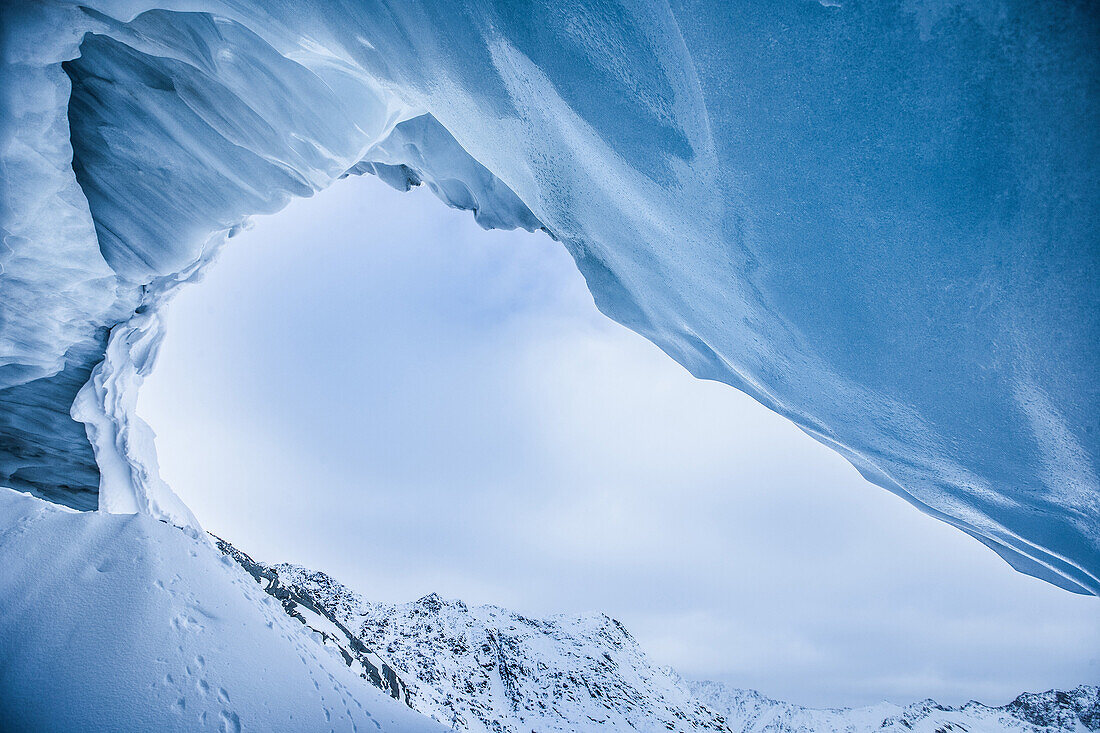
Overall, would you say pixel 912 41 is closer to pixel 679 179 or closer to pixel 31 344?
pixel 679 179

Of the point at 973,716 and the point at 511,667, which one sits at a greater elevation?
the point at 973,716

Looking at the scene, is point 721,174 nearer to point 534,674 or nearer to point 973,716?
point 534,674

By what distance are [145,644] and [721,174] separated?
13.7ft

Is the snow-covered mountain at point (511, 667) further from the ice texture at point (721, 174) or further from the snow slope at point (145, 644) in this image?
the ice texture at point (721, 174)

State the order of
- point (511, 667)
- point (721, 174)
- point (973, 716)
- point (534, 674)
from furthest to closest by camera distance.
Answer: point (973, 716) < point (534, 674) < point (511, 667) < point (721, 174)

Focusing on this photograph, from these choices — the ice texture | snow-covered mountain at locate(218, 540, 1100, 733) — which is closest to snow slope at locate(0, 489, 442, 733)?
the ice texture

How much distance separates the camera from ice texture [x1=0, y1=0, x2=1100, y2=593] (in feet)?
5.62

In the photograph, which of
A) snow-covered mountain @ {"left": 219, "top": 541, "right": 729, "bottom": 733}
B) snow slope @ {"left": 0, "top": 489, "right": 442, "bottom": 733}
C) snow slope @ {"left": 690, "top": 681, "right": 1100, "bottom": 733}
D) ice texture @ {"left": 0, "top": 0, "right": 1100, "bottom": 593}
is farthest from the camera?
snow slope @ {"left": 690, "top": 681, "right": 1100, "bottom": 733}

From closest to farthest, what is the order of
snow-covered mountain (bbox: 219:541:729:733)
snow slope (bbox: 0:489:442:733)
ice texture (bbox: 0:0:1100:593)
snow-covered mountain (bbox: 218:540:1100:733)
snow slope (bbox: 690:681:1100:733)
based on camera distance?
1. ice texture (bbox: 0:0:1100:593)
2. snow slope (bbox: 0:489:442:733)
3. snow-covered mountain (bbox: 218:540:1100:733)
4. snow-covered mountain (bbox: 219:541:729:733)
5. snow slope (bbox: 690:681:1100:733)

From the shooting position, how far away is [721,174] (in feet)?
7.98

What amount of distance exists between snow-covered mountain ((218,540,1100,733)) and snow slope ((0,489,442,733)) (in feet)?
82.4

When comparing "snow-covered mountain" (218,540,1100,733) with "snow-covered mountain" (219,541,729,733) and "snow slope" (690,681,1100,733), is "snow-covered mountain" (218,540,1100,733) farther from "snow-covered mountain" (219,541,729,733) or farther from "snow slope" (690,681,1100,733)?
"snow slope" (690,681,1100,733)

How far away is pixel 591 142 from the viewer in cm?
279

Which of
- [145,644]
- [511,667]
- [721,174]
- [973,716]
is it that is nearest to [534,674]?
[511,667]
